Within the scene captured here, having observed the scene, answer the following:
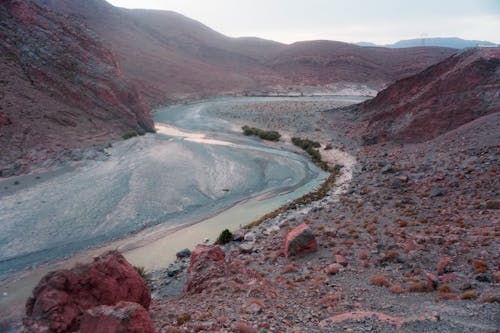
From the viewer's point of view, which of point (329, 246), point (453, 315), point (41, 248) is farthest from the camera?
point (41, 248)

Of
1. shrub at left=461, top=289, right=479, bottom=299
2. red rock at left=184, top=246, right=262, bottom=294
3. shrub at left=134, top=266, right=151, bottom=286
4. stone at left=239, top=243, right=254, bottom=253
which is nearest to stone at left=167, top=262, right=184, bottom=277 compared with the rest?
shrub at left=134, top=266, right=151, bottom=286

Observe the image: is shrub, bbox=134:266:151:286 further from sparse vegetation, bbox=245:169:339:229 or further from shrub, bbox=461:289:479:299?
shrub, bbox=461:289:479:299

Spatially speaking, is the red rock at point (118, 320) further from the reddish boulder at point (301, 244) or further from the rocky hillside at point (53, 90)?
the rocky hillside at point (53, 90)

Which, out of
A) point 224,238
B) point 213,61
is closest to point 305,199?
point 224,238

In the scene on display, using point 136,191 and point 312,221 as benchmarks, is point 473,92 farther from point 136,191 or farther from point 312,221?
point 136,191

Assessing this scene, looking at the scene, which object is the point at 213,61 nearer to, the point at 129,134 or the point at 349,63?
the point at 349,63

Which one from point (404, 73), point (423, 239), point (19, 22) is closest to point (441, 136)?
point (423, 239)

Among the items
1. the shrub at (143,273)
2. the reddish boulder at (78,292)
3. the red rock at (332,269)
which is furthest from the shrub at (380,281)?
the shrub at (143,273)
